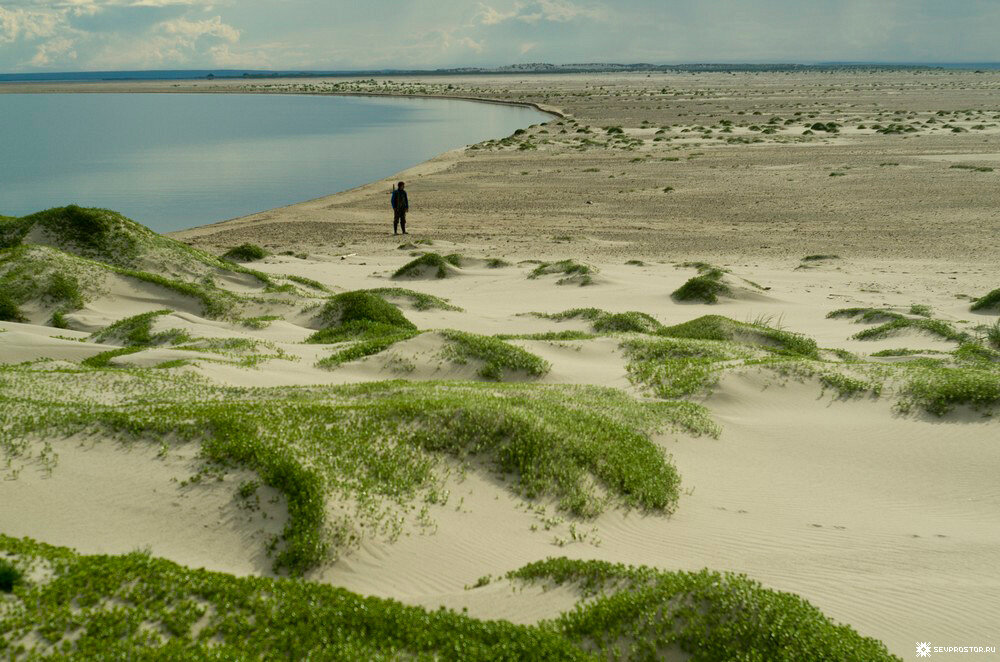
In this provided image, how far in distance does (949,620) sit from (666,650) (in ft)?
7.07

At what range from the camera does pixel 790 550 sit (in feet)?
21.6

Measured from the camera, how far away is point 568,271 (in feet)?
68.2

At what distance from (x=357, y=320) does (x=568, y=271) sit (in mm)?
7576

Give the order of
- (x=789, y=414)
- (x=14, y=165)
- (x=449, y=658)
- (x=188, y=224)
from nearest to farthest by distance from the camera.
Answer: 1. (x=449, y=658)
2. (x=789, y=414)
3. (x=188, y=224)
4. (x=14, y=165)

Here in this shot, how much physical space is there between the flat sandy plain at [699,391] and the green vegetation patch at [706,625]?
428mm

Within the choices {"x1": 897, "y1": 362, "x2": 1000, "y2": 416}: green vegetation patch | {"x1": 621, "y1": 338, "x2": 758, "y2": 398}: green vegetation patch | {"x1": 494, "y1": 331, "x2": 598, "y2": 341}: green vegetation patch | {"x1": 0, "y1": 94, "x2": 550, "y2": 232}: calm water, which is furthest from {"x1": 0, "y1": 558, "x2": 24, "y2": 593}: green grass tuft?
{"x1": 0, "y1": 94, "x2": 550, "y2": 232}: calm water

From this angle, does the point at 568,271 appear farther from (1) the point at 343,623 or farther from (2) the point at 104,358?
(1) the point at 343,623

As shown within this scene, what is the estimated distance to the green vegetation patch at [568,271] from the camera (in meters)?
20.1

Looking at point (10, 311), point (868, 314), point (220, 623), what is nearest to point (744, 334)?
point (868, 314)

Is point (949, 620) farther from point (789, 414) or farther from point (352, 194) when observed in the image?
point (352, 194)

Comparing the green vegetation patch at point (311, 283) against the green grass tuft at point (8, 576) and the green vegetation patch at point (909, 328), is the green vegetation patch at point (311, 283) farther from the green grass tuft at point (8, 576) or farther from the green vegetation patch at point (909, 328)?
the green grass tuft at point (8, 576)

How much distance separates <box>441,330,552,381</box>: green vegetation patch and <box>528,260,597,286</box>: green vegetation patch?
817 centimetres

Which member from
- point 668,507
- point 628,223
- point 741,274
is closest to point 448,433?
point 668,507

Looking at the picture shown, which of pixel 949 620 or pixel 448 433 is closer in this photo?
pixel 949 620
